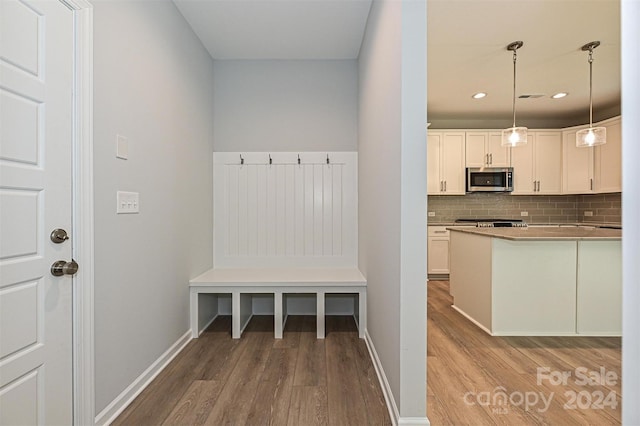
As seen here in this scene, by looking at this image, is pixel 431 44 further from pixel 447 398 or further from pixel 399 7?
pixel 447 398

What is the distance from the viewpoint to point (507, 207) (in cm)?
562

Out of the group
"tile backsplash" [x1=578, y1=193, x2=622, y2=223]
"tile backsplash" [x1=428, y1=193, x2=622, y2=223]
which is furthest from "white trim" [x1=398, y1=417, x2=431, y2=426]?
"tile backsplash" [x1=578, y1=193, x2=622, y2=223]

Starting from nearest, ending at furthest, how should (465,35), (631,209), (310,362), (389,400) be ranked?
(631,209) < (389,400) < (310,362) < (465,35)

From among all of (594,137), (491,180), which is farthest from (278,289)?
(491,180)

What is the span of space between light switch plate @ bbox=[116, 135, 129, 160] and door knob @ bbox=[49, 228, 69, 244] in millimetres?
542

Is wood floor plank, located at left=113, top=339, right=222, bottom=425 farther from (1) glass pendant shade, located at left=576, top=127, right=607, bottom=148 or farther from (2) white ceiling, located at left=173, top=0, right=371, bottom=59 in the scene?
(1) glass pendant shade, located at left=576, top=127, right=607, bottom=148

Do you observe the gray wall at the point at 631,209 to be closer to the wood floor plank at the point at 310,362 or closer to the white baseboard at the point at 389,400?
the white baseboard at the point at 389,400

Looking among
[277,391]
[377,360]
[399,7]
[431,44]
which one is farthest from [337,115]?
[277,391]

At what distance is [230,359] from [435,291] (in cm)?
309

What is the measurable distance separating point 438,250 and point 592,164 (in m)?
2.70

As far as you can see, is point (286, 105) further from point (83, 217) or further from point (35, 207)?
point (35, 207)

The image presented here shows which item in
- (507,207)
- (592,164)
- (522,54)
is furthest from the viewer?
(507,207)

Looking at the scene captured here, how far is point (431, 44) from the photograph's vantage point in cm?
312

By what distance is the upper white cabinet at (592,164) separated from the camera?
15.4 feet
